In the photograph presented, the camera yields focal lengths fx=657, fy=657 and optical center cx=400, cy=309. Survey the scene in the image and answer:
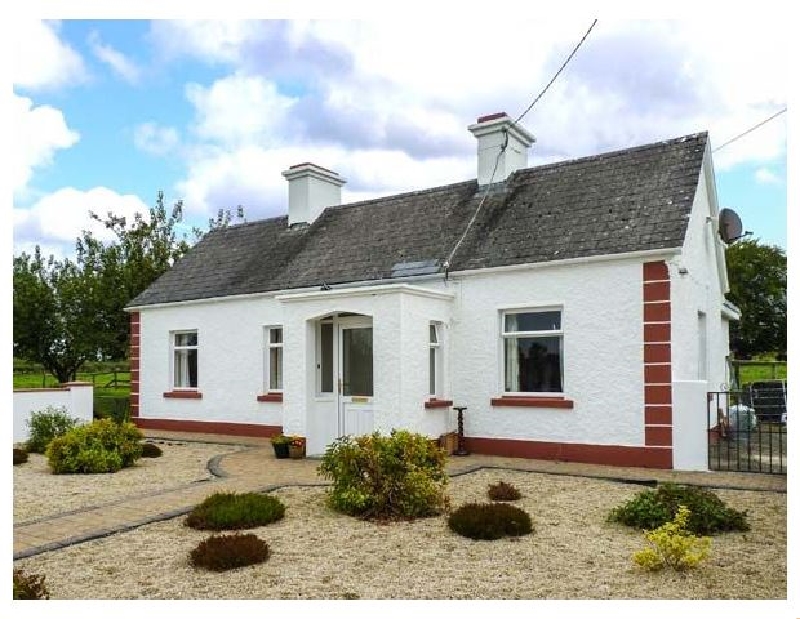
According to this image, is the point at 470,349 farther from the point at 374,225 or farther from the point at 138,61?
the point at 138,61

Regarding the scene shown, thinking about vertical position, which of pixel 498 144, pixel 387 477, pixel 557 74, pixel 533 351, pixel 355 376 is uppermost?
pixel 557 74

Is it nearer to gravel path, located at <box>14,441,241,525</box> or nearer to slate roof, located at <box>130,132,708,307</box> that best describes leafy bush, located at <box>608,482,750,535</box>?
slate roof, located at <box>130,132,708,307</box>

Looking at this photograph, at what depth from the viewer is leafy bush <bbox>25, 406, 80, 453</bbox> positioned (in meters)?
14.6

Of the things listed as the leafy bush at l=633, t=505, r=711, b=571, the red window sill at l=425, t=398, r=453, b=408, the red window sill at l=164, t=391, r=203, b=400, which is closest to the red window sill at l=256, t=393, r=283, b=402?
the red window sill at l=164, t=391, r=203, b=400

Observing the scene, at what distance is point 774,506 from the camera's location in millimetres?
8492

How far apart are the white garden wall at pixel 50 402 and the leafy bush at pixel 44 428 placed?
972mm

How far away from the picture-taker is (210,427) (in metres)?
17.8

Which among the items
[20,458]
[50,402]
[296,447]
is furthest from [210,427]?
[296,447]

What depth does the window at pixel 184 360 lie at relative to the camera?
1864cm

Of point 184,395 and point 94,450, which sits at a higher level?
point 184,395

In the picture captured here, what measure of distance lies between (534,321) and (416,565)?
745cm

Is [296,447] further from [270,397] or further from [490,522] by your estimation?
[490,522]

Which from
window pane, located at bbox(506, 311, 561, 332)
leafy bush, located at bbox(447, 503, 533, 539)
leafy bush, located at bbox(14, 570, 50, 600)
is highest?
window pane, located at bbox(506, 311, 561, 332)

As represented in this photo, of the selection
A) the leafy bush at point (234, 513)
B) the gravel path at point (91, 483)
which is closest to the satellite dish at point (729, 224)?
the leafy bush at point (234, 513)
